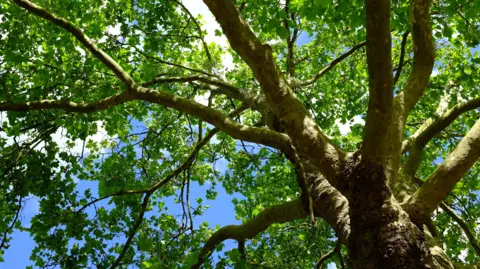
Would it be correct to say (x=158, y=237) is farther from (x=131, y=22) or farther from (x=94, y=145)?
(x=131, y=22)

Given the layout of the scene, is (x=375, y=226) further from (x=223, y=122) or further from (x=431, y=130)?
(x=431, y=130)

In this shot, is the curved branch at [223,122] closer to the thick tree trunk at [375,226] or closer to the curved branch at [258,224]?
the thick tree trunk at [375,226]

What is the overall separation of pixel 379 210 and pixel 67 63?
24.1ft

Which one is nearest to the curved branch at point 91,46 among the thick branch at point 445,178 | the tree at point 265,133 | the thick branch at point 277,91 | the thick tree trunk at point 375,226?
the tree at point 265,133

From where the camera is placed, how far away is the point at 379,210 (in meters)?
3.33

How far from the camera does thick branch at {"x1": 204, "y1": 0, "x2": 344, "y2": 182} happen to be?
12.5 feet

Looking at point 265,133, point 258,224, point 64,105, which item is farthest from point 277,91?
point 64,105

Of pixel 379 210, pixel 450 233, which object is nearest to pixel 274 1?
pixel 379 210

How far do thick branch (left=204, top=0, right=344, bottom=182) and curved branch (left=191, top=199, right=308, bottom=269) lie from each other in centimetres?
121

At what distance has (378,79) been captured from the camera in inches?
128

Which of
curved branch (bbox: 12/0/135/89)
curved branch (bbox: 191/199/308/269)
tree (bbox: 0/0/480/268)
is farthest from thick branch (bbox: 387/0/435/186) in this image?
curved branch (bbox: 12/0/135/89)

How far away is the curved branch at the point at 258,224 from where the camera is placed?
5.11 meters

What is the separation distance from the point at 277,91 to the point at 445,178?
181 centimetres

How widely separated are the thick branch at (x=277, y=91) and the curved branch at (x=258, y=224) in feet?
3.99
